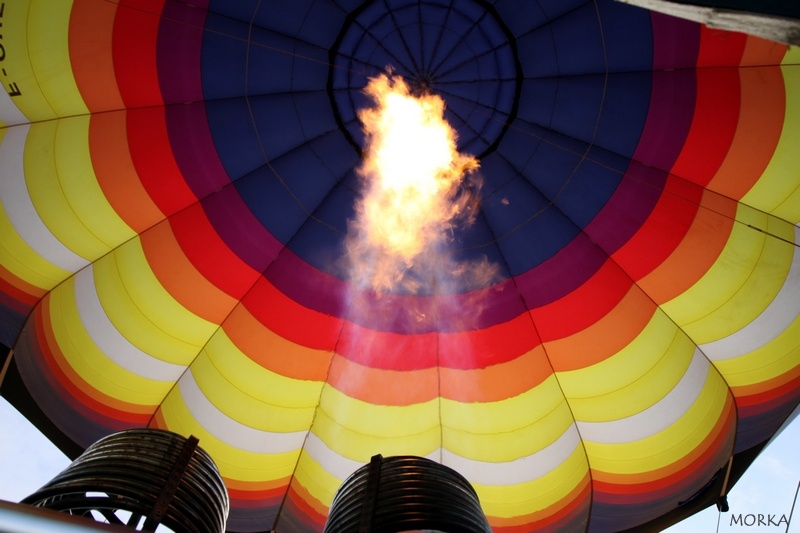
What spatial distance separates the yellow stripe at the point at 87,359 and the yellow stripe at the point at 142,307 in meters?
0.25

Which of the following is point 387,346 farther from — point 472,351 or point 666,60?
point 666,60

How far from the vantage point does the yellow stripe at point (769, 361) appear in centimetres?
536

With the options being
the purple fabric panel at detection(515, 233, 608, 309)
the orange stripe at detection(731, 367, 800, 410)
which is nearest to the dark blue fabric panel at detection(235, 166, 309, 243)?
the purple fabric panel at detection(515, 233, 608, 309)

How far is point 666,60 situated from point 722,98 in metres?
0.55

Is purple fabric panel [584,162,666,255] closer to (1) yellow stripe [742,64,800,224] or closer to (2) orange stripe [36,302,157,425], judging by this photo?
(1) yellow stripe [742,64,800,224]

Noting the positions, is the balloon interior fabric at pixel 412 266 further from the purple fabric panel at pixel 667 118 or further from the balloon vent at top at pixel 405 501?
the balloon vent at top at pixel 405 501

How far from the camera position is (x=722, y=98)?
5.24 meters

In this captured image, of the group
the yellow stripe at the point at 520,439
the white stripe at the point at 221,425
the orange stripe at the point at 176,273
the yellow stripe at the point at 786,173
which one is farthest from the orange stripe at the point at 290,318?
the yellow stripe at the point at 786,173

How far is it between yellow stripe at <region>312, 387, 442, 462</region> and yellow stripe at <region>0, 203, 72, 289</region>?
8.57 feet

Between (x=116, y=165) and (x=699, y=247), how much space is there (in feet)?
16.6

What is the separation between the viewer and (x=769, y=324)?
17.7ft

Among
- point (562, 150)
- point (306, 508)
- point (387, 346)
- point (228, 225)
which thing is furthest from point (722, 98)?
point (306, 508)

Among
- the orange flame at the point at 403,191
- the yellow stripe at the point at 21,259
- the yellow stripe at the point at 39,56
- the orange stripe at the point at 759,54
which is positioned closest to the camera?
the yellow stripe at the point at 39,56

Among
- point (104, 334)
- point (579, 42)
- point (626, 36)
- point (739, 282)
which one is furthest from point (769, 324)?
point (104, 334)
